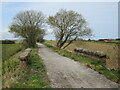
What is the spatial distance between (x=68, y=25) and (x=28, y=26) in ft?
37.5

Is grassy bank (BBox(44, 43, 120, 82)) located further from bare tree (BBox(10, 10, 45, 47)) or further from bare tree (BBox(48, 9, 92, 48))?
bare tree (BBox(10, 10, 45, 47))

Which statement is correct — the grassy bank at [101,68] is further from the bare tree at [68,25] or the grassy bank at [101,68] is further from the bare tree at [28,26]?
the bare tree at [28,26]

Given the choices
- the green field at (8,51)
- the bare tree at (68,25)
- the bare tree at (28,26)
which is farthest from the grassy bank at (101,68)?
the bare tree at (28,26)

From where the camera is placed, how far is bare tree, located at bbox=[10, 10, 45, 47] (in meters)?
34.5

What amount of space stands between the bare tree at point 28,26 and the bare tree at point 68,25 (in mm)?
8109

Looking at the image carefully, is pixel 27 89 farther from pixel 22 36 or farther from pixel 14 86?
pixel 22 36

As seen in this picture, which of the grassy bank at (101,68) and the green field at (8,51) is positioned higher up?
the grassy bank at (101,68)

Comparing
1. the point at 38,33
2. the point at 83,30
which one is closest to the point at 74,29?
the point at 83,30

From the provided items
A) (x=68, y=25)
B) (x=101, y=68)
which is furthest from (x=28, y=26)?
(x=101, y=68)

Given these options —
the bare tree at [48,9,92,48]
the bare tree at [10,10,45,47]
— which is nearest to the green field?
the bare tree at [10,10,45,47]

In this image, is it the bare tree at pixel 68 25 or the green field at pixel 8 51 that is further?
the bare tree at pixel 68 25

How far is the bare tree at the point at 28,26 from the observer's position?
113 feet

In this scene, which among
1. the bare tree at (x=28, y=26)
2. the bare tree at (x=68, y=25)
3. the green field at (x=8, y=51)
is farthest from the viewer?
the bare tree at (x=28, y=26)

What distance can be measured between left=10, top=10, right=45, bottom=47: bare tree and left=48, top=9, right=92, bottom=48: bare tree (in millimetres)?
8109
